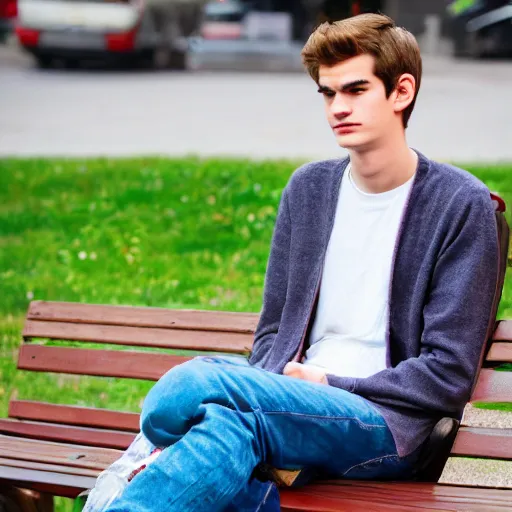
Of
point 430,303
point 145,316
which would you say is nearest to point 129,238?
point 145,316

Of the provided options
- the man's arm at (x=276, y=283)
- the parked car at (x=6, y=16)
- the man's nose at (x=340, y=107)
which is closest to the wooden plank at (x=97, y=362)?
the man's arm at (x=276, y=283)

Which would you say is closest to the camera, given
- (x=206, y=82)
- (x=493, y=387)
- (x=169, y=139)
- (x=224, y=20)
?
(x=493, y=387)

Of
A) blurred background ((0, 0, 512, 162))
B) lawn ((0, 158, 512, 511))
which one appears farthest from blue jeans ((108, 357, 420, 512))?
blurred background ((0, 0, 512, 162))

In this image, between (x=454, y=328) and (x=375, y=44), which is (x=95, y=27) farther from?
(x=454, y=328)

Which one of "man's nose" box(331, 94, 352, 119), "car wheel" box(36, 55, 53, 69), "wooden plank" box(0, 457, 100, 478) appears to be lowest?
"wooden plank" box(0, 457, 100, 478)

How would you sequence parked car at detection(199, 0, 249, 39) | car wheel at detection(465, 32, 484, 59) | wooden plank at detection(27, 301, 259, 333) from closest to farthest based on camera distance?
1. wooden plank at detection(27, 301, 259, 333)
2. parked car at detection(199, 0, 249, 39)
3. car wheel at detection(465, 32, 484, 59)

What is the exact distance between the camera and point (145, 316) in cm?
394

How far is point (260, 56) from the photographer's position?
15.6 metres

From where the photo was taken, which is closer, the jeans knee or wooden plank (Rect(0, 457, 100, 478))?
the jeans knee

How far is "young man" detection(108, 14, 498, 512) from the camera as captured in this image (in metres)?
2.73

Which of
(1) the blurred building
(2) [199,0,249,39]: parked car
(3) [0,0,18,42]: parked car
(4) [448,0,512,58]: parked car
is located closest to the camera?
(1) the blurred building

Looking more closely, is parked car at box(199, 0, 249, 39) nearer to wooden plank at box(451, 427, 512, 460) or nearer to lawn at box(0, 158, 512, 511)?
lawn at box(0, 158, 512, 511)

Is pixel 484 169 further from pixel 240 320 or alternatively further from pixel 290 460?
pixel 290 460

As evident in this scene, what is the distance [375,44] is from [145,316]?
1398 mm
